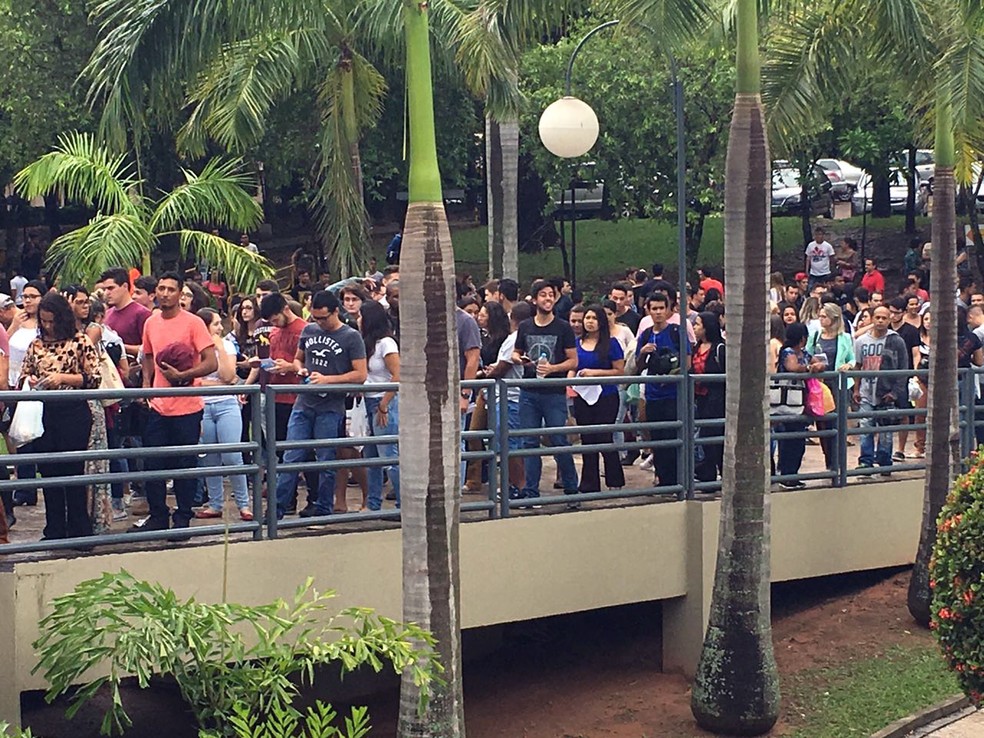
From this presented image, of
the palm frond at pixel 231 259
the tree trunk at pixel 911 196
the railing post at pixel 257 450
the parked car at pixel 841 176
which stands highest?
the parked car at pixel 841 176

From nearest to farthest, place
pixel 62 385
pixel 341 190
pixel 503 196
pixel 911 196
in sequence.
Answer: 1. pixel 62 385
2. pixel 341 190
3. pixel 503 196
4. pixel 911 196

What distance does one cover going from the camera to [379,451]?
10.6 meters

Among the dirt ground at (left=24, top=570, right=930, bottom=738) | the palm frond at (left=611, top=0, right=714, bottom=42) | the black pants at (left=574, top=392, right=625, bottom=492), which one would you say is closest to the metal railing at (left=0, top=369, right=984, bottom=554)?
the black pants at (left=574, top=392, right=625, bottom=492)

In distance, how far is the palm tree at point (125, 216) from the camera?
1634 cm

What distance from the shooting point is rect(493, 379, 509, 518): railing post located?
1073 centimetres

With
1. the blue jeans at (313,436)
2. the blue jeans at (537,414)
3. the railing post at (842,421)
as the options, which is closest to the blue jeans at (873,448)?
the railing post at (842,421)

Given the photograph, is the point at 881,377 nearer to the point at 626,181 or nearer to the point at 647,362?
the point at 647,362

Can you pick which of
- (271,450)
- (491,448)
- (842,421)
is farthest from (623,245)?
(271,450)

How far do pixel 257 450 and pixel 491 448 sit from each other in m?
2.01

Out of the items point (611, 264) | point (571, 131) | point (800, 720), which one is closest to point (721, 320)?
point (571, 131)

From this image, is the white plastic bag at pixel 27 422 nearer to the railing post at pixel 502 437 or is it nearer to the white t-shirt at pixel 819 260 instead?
the railing post at pixel 502 437

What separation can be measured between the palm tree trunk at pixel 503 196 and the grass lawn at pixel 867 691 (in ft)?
36.7

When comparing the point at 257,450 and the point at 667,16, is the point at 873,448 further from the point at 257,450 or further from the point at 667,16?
the point at 257,450

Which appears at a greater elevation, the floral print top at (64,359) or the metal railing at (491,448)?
the floral print top at (64,359)
